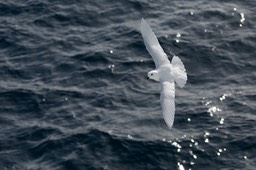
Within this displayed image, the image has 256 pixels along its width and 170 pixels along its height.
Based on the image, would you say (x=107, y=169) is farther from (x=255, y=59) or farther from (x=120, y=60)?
(x=255, y=59)

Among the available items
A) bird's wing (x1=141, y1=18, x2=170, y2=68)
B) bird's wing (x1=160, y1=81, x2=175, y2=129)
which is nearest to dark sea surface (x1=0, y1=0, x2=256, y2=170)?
bird's wing (x1=160, y1=81, x2=175, y2=129)

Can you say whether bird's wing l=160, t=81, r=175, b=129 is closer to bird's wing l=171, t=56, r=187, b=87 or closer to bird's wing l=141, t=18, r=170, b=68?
bird's wing l=171, t=56, r=187, b=87

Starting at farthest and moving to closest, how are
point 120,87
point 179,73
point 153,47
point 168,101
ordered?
1. point 120,87
2. point 153,47
3. point 179,73
4. point 168,101

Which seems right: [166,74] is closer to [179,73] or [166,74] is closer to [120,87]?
[179,73]

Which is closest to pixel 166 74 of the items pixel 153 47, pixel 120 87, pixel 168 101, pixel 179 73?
pixel 179 73

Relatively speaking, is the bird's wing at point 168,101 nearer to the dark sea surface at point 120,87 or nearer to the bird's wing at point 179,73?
the bird's wing at point 179,73

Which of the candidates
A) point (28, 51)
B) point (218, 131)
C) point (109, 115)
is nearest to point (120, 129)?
point (109, 115)
